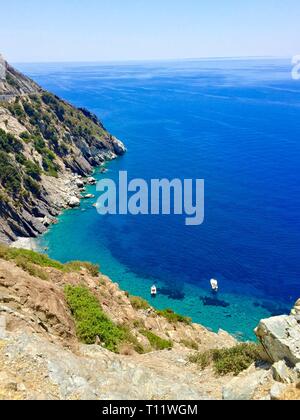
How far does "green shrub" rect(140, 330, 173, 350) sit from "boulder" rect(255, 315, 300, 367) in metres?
10.3

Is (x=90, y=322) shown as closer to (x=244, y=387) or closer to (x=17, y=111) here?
(x=244, y=387)

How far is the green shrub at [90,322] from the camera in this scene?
18905 mm

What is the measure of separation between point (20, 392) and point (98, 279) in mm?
19505

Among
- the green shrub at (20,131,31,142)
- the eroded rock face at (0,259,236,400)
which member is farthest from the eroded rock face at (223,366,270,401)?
the green shrub at (20,131,31,142)

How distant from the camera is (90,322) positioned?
64.8 feet

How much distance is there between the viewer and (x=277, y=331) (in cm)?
1373

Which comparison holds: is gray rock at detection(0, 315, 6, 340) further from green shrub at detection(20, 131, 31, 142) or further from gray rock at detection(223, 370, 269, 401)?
green shrub at detection(20, 131, 31, 142)

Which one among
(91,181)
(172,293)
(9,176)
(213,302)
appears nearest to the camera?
(213,302)

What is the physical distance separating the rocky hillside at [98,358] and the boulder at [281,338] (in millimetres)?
33

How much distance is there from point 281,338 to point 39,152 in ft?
285

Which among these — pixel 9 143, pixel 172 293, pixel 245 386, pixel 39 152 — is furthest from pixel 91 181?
pixel 245 386

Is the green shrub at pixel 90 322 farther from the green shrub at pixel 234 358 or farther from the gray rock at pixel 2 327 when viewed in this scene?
the green shrub at pixel 234 358

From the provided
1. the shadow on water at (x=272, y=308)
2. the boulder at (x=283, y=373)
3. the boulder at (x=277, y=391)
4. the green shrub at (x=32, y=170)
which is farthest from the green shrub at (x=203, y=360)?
the green shrub at (x=32, y=170)

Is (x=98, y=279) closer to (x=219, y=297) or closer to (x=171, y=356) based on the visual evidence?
(x=171, y=356)
